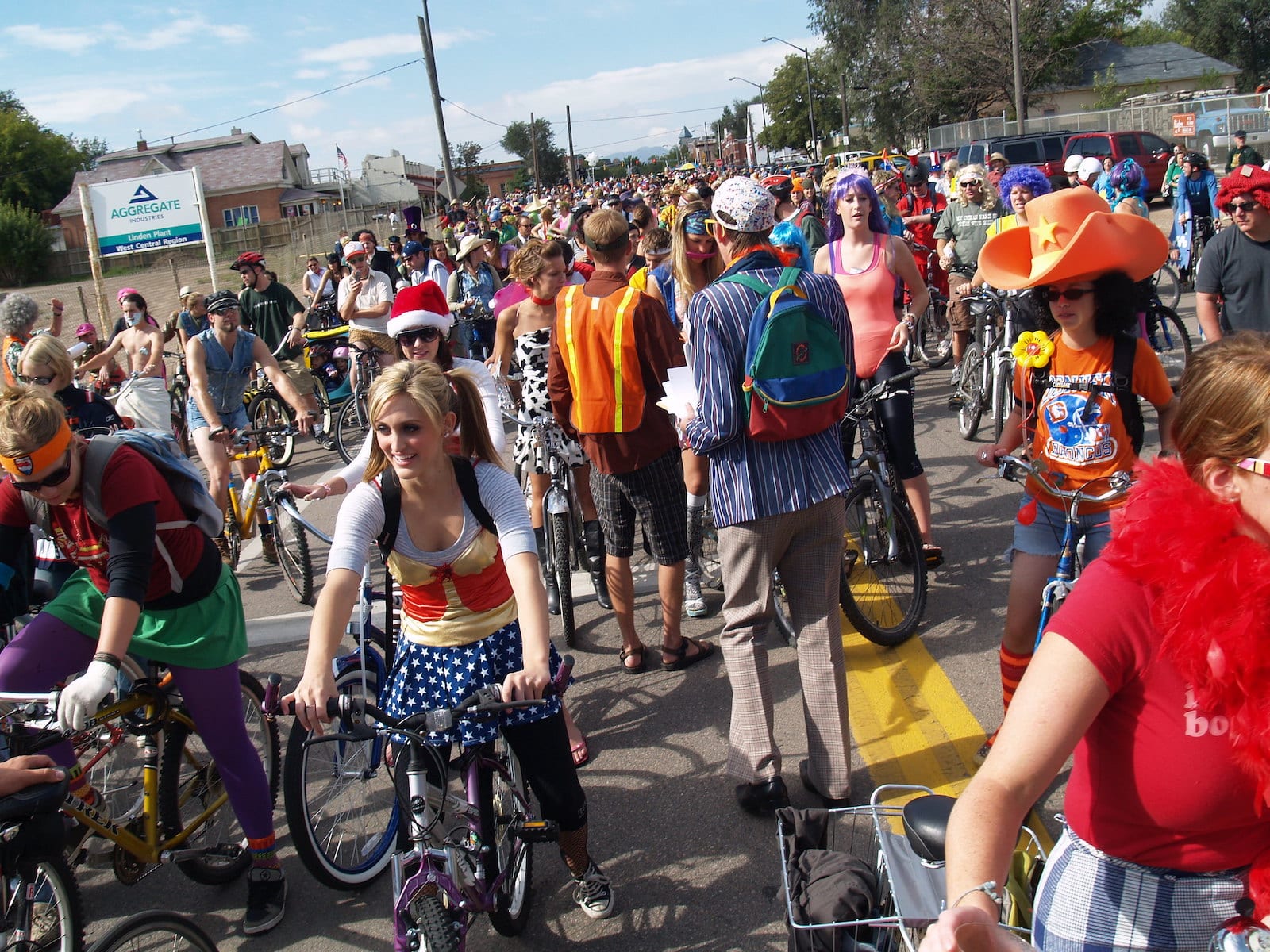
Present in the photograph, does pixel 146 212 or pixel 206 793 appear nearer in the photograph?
pixel 206 793

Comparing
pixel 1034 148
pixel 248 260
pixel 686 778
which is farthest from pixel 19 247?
pixel 686 778

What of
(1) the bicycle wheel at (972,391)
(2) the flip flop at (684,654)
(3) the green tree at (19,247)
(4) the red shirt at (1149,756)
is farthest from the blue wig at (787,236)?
(3) the green tree at (19,247)

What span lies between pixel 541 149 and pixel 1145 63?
5732cm

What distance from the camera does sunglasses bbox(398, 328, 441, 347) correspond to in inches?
183

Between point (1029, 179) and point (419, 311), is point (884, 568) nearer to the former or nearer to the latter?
point (419, 311)

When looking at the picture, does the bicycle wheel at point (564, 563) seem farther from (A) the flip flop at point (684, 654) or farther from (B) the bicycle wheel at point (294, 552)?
(B) the bicycle wheel at point (294, 552)

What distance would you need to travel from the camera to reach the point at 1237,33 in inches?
2852

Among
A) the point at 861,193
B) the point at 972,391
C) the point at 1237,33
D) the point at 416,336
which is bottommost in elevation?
the point at 972,391

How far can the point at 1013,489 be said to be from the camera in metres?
6.90

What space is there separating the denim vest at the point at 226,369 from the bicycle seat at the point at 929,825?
650cm

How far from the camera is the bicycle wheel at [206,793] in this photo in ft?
11.6

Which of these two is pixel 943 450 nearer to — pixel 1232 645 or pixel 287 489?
pixel 287 489

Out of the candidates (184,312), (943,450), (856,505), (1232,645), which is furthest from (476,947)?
(184,312)

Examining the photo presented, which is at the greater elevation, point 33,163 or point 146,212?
point 33,163
